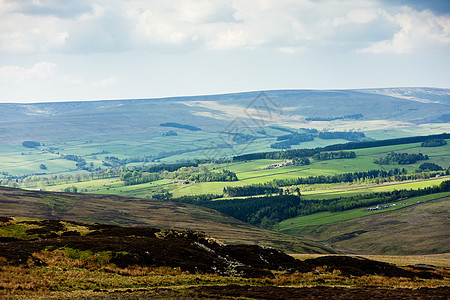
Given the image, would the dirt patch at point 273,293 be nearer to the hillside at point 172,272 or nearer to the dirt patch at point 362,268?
the hillside at point 172,272

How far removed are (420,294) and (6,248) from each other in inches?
1927

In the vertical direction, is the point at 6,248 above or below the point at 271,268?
above

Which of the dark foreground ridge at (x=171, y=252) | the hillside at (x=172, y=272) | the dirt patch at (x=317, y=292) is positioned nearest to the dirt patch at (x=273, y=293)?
the dirt patch at (x=317, y=292)

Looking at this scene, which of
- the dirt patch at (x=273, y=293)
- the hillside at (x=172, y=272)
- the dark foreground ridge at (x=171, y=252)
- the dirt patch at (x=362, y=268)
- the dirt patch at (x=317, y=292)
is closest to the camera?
the dirt patch at (x=273, y=293)

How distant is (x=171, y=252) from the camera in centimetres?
6688

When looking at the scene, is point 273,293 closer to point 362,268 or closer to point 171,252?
point 171,252

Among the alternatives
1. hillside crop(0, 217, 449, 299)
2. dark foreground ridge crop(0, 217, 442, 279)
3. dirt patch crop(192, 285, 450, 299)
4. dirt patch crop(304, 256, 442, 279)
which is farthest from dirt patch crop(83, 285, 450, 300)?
dirt patch crop(304, 256, 442, 279)

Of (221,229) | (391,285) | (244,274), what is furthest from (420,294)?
(221,229)

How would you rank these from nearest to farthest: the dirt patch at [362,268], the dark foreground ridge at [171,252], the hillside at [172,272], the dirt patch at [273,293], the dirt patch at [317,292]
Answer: the dirt patch at [273,293] < the dirt patch at [317,292] < the hillside at [172,272] < the dark foreground ridge at [171,252] < the dirt patch at [362,268]

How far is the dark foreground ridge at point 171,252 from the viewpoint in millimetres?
61219

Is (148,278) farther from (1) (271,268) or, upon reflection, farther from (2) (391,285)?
(2) (391,285)

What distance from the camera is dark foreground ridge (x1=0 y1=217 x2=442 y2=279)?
201ft

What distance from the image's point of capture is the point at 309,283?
189ft

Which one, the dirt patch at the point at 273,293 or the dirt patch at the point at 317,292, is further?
the dirt patch at the point at 317,292
